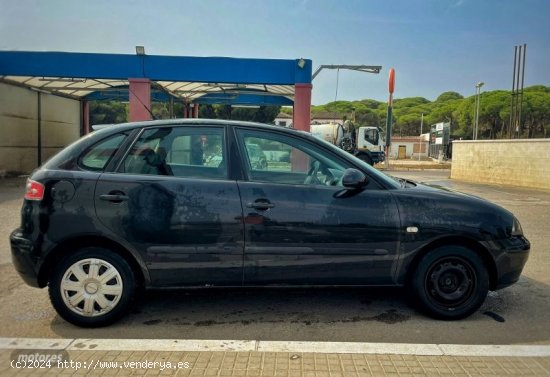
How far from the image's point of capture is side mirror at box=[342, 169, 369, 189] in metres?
3.67

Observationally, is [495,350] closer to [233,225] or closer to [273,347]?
[273,347]

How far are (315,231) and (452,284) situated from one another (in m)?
1.34

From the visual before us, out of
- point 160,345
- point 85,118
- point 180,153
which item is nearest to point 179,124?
point 180,153

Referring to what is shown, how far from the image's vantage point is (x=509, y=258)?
3902 millimetres

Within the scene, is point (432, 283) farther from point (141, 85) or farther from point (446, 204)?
point (141, 85)

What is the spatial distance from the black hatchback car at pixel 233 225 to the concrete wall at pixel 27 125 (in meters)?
15.1

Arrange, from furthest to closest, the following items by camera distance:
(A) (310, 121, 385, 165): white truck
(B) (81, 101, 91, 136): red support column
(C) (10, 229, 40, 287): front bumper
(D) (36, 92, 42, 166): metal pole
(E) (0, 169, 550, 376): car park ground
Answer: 1. (A) (310, 121, 385, 165): white truck
2. (B) (81, 101, 91, 136): red support column
3. (D) (36, 92, 42, 166): metal pole
4. (C) (10, 229, 40, 287): front bumper
5. (E) (0, 169, 550, 376): car park ground

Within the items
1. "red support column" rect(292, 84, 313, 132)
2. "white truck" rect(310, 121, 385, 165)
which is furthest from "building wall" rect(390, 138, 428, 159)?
"red support column" rect(292, 84, 313, 132)

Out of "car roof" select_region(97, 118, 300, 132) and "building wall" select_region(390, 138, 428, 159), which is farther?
"building wall" select_region(390, 138, 428, 159)

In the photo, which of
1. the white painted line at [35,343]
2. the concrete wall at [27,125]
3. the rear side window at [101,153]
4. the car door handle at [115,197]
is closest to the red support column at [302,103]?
the concrete wall at [27,125]

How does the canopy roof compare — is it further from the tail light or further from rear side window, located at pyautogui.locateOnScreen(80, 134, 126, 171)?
the tail light

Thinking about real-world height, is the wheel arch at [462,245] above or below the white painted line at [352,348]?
above

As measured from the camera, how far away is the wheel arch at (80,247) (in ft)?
11.8

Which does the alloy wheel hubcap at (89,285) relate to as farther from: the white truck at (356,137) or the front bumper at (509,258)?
the white truck at (356,137)
